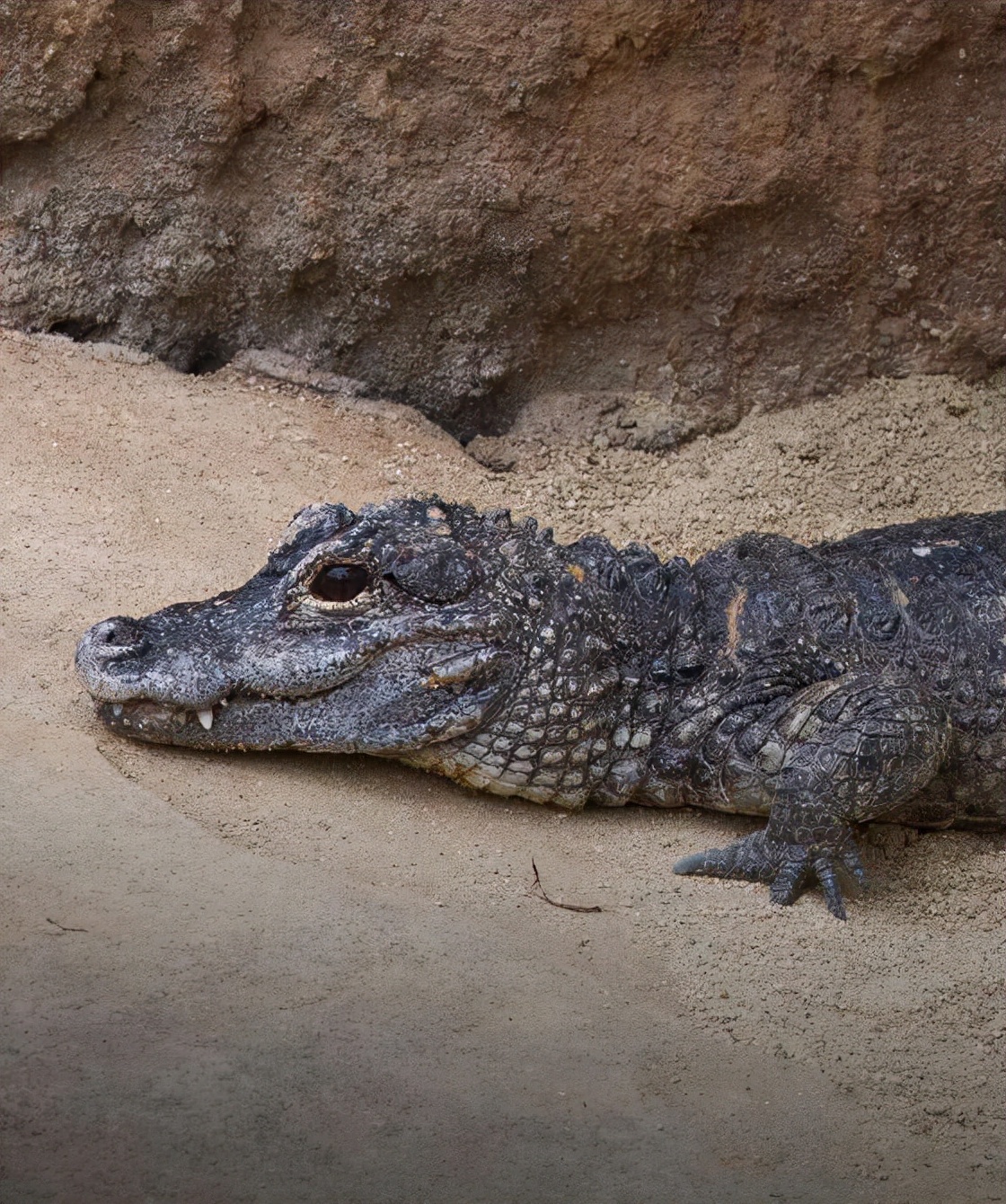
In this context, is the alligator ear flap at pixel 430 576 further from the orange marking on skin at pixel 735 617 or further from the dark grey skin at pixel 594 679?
the orange marking on skin at pixel 735 617

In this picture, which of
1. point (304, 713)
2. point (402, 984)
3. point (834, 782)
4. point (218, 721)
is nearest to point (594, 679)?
point (834, 782)

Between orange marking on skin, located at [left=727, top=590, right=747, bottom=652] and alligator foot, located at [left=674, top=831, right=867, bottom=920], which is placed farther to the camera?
orange marking on skin, located at [left=727, top=590, right=747, bottom=652]

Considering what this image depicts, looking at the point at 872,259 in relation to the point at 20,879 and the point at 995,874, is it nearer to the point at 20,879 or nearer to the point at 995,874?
the point at 995,874

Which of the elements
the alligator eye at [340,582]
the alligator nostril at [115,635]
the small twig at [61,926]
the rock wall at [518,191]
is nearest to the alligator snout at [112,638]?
the alligator nostril at [115,635]

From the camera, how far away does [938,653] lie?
4672 mm

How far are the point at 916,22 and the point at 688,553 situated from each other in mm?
2475

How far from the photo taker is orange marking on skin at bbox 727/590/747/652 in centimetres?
470

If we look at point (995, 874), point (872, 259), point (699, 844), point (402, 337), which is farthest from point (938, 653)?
point (402, 337)

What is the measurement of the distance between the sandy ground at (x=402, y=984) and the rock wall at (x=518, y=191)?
156 cm

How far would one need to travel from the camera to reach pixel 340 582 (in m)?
4.58

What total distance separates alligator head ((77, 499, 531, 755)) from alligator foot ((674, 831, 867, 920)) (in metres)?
0.84

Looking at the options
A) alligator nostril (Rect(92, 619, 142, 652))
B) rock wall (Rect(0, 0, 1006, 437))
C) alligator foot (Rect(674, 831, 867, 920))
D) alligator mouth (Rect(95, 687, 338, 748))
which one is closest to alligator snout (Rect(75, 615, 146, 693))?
alligator nostril (Rect(92, 619, 142, 652))

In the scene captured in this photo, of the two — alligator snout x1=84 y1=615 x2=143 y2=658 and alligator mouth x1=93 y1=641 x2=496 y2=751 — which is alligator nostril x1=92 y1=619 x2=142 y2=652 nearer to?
alligator snout x1=84 y1=615 x2=143 y2=658

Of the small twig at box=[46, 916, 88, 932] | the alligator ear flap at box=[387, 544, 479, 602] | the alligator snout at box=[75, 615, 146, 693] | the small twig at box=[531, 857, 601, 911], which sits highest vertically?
the alligator ear flap at box=[387, 544, 479, 602]
